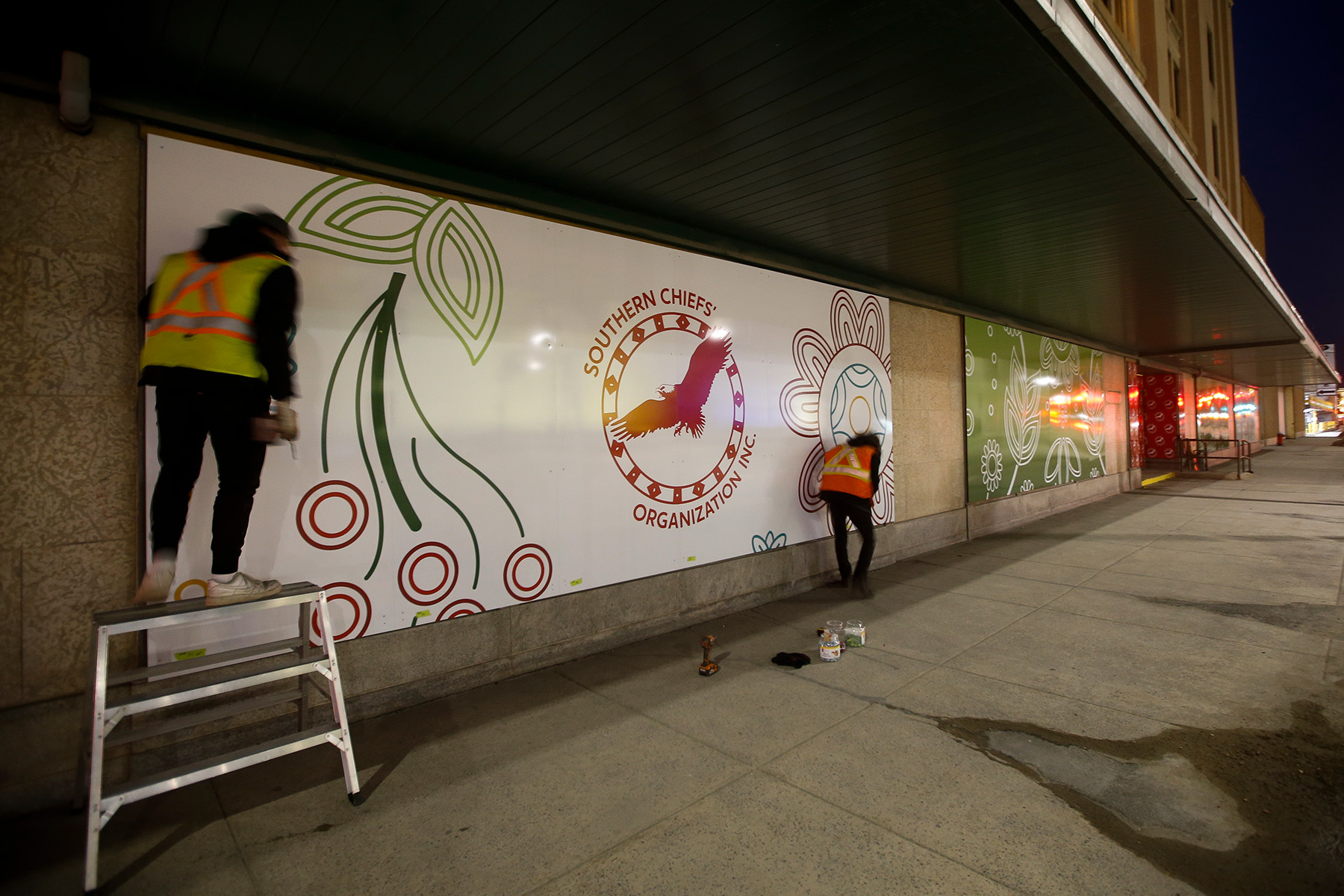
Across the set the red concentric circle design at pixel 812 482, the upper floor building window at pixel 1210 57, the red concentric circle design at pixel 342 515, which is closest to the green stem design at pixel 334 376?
the red concentric circle design at pixel 342 515

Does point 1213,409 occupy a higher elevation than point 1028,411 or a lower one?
higher

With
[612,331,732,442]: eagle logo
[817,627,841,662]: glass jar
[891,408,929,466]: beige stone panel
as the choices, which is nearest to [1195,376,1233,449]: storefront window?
[891,408,929,466]: beige stone panel

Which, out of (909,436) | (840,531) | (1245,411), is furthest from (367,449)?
(1245,411)

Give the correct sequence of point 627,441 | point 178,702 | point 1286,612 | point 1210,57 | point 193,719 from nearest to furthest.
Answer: point 178,702
point 193,719
point 627,441
point 1286,612
point 1210,57

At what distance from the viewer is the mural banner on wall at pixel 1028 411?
352 inches

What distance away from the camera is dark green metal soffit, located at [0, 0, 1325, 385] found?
104 inches

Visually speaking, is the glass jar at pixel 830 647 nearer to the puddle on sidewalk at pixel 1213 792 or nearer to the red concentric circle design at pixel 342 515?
the puddle on sidewalk at pixel 1213 792

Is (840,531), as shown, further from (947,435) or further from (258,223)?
(258,223)

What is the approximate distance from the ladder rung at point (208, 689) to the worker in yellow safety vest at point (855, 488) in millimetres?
4576

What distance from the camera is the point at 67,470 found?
279 centimetres

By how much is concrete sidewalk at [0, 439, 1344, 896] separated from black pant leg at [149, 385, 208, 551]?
1.25 m

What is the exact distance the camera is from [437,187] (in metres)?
3.86

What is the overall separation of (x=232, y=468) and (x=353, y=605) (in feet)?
3.77

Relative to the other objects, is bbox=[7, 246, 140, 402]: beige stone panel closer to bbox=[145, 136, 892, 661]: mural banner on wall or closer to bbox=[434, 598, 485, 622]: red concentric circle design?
bbox=[145, 136, 892, 661]: mural banner on wall
